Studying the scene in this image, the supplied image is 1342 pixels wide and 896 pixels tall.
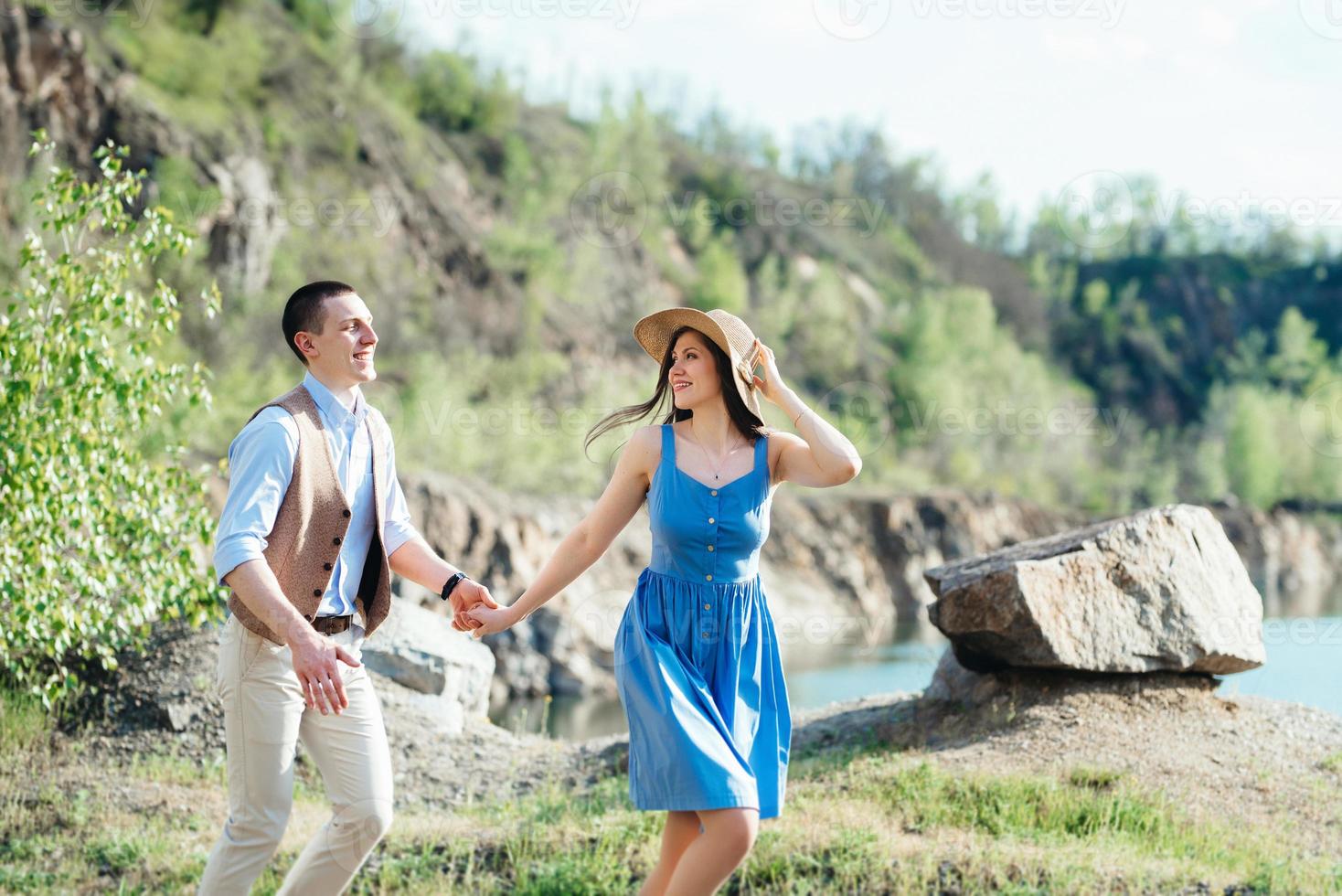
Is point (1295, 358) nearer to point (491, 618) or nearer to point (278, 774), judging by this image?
point (491, 618)

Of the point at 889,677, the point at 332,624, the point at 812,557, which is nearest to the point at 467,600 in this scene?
the point at 332,624

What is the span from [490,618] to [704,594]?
37.6 inches

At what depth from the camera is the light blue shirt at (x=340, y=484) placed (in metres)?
4.07

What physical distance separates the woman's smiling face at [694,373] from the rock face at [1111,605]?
154 inches

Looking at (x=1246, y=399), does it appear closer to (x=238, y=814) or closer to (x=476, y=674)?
(x=476, y=674)

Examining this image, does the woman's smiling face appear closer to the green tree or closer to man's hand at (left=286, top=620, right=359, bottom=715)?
man's hand at (left=286, top=620, right=359, bottom=715)

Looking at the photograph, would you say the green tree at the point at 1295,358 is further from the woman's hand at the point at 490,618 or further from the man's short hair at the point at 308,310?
the man's short hair at the point at 308,310

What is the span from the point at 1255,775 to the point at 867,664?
54.5 ft

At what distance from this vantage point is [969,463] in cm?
→ 5744

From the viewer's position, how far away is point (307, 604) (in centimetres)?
429

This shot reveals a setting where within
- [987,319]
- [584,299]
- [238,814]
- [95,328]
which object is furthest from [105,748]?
[987,319]

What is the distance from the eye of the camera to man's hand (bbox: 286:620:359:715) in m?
3.87

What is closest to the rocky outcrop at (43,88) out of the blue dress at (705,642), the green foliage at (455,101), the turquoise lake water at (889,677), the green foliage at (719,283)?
the turquoise lake water at (889,677)

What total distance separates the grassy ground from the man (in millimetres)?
1830
